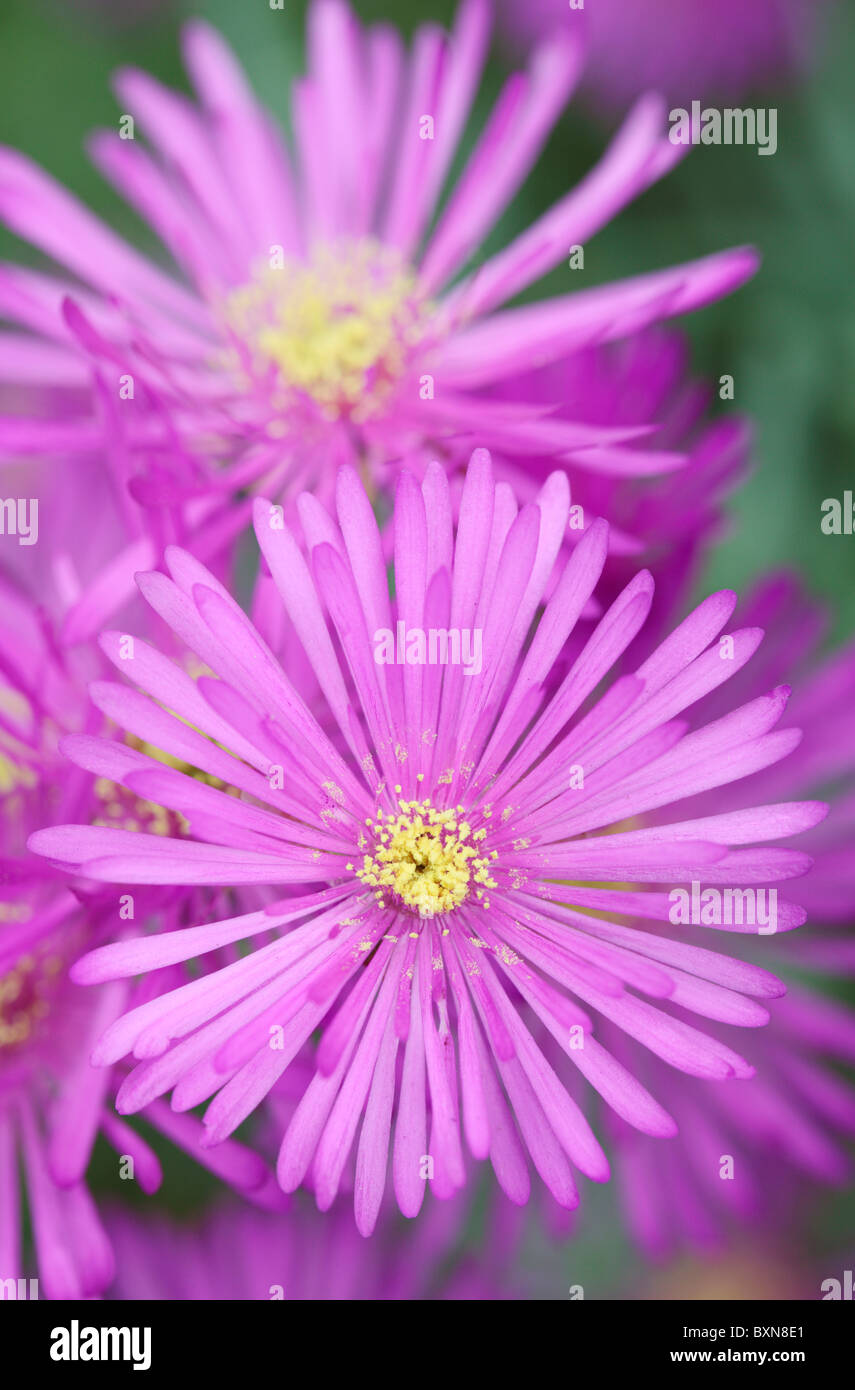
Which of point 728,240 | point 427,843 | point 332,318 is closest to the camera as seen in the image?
point 427,843

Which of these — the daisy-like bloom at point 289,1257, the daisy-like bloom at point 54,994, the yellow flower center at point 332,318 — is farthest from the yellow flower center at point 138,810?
the daisy-like bloom at point 289,1257

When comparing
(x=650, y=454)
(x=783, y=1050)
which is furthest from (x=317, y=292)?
(x=783, y=1050)

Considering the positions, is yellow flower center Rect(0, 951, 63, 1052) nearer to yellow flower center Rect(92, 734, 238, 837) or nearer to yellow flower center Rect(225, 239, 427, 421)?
yellow flower center Rect(92, 734, 238, 837)

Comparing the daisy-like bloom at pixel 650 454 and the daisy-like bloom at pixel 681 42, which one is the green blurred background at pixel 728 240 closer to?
the daisy-like bloom at pixel 681 42

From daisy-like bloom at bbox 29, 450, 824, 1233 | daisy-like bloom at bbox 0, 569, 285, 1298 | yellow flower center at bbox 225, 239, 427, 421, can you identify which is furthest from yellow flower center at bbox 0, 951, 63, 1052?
yellow flower center at bbox 225, 239, 427, 421

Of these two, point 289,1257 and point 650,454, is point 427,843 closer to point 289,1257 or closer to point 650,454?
point 650,454

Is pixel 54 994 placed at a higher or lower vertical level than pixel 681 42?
lower

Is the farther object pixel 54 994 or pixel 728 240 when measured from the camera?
pixel 728 240
